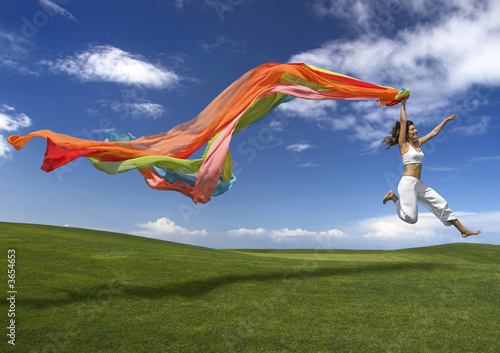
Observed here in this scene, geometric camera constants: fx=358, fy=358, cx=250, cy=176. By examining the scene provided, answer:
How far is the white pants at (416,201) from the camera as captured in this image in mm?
8227

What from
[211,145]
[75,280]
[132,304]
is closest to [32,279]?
[75,280]

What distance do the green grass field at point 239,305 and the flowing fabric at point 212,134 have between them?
2.11 m

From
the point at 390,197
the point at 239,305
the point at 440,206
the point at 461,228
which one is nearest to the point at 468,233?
the point at 461,228

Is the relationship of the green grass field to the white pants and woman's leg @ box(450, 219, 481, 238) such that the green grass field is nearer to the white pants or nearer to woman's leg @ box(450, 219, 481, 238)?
woman's leg @ box(450, 219, 481, 238)

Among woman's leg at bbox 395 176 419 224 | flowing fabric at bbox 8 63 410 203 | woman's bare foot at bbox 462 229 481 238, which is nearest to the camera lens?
flowing fabric at bbox 8 63 410 203

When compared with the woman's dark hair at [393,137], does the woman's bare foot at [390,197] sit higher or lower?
lower

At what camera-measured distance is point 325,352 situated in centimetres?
472

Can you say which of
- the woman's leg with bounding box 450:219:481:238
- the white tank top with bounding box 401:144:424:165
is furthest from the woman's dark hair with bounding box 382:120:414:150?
the woman's leg with bounding box 450:219:481:238

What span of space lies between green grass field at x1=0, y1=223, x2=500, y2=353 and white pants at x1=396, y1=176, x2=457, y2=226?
4.72 feet

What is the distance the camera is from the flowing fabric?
7.92 meters

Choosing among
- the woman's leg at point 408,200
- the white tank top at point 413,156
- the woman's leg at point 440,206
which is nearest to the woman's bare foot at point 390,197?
the woman's leg at point 408,200

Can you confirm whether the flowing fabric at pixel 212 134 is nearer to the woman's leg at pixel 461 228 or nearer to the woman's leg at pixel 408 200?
the woman's leg at pixel 408 200

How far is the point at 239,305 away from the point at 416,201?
16.0 ft

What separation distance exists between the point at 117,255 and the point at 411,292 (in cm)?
729
